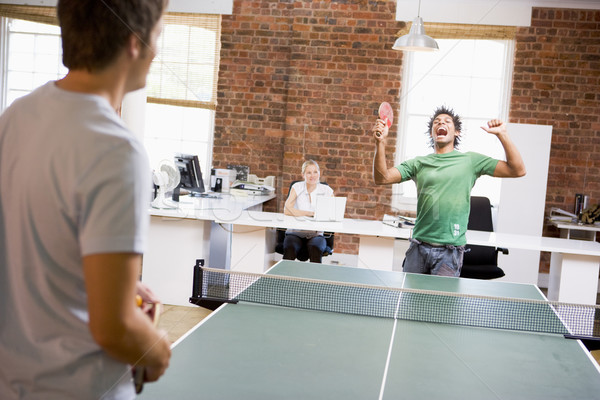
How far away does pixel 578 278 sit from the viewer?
149 inches

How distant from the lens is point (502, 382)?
134cm

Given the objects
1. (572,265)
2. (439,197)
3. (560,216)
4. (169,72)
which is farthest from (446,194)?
(560,216)

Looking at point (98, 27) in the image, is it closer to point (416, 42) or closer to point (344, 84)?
point (416, 42)

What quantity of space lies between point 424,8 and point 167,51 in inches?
68.0

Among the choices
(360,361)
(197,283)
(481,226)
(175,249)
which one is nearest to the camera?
(360,361)

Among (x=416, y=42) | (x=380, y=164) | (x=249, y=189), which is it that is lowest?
(x=249, y=189)

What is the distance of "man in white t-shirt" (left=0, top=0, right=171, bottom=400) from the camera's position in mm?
567

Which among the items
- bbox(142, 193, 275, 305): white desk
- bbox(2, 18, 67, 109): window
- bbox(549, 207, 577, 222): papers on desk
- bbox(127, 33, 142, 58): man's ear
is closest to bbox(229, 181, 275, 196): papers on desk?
bbox(142, 193, 275, 305): white desk

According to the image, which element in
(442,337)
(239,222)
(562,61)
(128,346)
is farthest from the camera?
(562,61)

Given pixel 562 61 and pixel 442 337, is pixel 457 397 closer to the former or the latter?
pixel 442 337

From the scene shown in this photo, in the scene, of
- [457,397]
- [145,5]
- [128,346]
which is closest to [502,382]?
[457,397]

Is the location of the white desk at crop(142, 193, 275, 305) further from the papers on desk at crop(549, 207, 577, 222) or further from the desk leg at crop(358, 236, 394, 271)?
the papers on desk at crop(549, 207, 577, 222)

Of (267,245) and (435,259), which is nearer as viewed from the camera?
(435,259)

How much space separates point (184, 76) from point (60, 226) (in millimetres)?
3483
